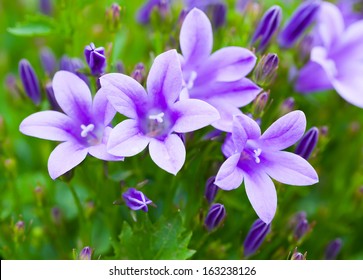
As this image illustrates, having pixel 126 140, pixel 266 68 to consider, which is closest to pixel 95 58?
pixel 126 140

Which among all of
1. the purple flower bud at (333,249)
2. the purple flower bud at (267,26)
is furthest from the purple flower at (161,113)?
the purple flower bud at (333,249)

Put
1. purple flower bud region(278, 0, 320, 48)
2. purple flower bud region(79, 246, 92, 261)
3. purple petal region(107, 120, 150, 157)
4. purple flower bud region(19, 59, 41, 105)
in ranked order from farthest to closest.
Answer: purple flower bud region(278, 0, 320, 48), purple flower bud region(19, 59, 41, 105), purple flower bud region(79, 246, 92, 261), purple petal region(107, 120, 150, 157)

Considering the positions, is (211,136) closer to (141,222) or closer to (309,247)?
(141,222)

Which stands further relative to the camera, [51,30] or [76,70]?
[51,30]

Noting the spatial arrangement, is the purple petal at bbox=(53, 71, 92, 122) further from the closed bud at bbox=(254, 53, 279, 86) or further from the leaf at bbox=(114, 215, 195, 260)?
the closed bud at bbox=(254, 53, 279, 86)

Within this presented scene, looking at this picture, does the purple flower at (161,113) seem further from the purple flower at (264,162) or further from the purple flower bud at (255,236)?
the purple flower bud at (255,236)

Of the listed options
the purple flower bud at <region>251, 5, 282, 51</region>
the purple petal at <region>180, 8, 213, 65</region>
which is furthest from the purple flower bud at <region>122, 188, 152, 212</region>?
the purple flower bud at <region>251, 5, 282, 51</region>
